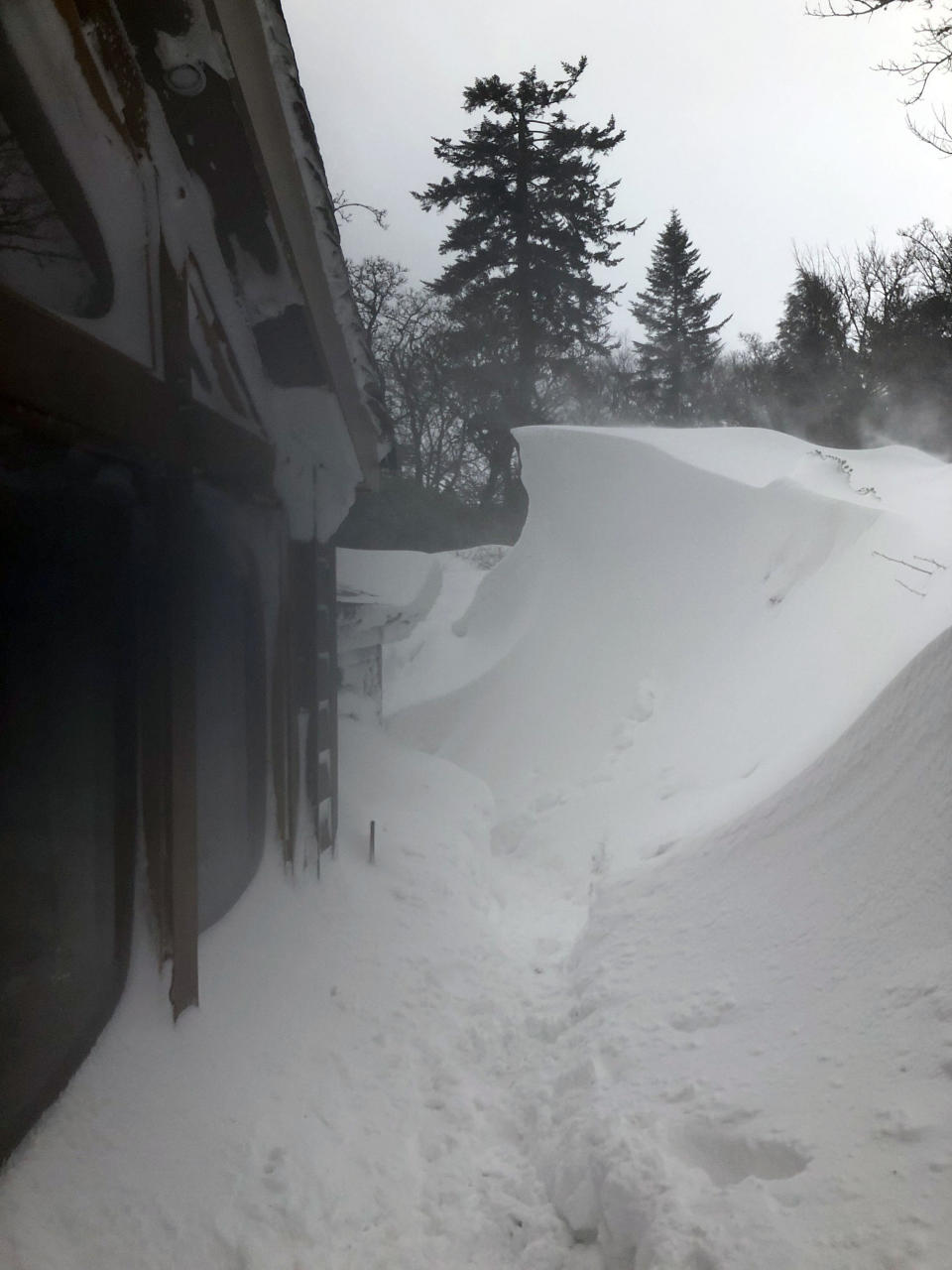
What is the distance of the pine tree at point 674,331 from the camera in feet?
82.8

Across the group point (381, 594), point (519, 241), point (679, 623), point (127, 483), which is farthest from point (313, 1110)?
point (519, 241)

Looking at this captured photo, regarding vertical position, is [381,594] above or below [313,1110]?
above

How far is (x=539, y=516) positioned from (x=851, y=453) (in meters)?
4.77

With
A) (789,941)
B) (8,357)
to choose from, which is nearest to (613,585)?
(789,941)


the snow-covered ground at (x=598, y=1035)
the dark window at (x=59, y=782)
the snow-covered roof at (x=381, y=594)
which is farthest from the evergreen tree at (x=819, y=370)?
the dark window at (x=59, y=782)

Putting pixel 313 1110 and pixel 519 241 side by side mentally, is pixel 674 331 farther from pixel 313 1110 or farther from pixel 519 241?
pixel 313 1110

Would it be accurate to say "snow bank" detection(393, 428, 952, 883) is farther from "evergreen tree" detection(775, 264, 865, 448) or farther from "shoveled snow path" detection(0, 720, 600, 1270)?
"evergreen tree" detection(775, 264, 865, 448)

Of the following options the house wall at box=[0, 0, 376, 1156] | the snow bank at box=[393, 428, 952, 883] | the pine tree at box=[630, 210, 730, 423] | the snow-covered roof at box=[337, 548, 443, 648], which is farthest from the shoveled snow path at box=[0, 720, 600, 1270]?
the pine tree at box=[630, 210, 730, 423]

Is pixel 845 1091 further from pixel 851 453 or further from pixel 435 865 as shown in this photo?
pixel 851 453

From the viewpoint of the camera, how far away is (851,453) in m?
12.3

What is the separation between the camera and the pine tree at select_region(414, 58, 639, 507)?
20.9m

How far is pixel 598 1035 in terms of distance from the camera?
3484 millimetres

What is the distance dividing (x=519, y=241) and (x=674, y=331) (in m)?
7.15

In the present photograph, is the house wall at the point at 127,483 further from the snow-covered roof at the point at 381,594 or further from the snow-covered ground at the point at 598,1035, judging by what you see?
the snow-covered roof at the point at 381,594
